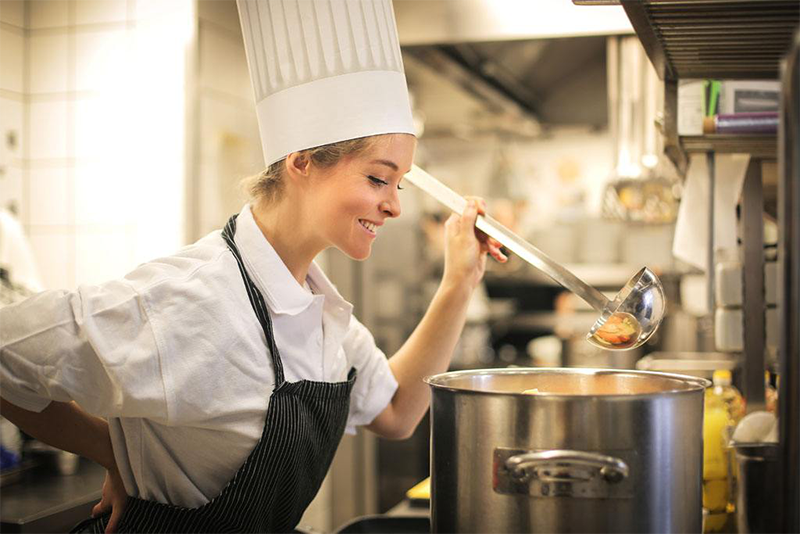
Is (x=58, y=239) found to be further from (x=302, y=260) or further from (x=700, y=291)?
(x=700, y=291)

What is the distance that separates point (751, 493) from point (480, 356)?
3826 mm

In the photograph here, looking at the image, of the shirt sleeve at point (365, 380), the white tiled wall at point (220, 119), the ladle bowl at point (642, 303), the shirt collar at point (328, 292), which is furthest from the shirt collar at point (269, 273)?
the white tiled wall at point (220, 119)

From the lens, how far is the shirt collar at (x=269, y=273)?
1188 mm

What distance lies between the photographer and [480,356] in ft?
16.0

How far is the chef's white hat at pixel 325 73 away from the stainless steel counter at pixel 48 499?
88 cm

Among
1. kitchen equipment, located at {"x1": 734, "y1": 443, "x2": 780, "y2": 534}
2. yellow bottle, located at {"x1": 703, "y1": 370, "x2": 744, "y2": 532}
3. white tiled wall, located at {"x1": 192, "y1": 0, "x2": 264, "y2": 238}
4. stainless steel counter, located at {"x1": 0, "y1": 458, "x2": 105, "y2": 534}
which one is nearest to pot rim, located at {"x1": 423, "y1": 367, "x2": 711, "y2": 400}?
kitchen equipment, located at {"x1": 734, "y1": 443, "x2": 780, "y2": 534}

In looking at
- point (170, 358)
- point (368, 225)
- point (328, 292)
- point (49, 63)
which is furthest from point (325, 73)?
point (49, 63)

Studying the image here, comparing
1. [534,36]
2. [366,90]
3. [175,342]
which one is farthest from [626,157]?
[175,342]

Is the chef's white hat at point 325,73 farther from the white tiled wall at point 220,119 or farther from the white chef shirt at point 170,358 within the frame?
the white tiled wall at point 220,119

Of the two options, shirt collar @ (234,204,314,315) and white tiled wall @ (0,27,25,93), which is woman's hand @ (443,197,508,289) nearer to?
shirt collar @ (234,204,314,315)

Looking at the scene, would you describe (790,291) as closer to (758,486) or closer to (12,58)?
(758,486)

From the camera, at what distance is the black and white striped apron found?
1110 mm

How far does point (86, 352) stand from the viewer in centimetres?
103

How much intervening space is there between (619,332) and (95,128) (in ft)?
6.34
